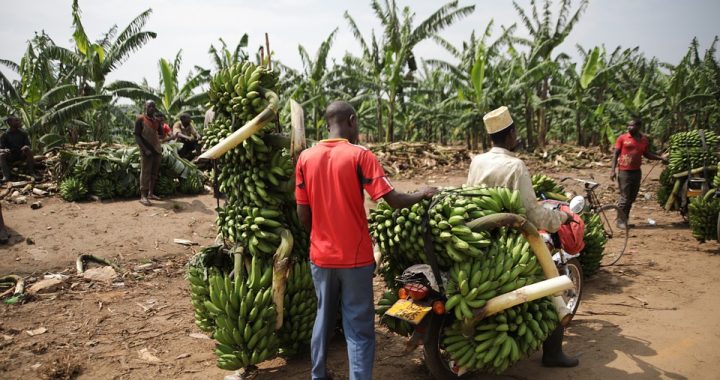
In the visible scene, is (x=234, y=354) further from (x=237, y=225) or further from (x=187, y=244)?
(x=187, y=244)

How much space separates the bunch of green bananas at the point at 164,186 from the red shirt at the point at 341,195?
29.3ft

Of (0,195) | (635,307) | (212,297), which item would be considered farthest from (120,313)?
(0,195)

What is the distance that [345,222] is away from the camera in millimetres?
3119

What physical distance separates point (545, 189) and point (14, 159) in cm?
1214

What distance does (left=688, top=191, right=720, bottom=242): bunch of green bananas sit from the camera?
23.5 feet

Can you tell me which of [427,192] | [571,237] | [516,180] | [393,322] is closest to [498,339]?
[393,322]

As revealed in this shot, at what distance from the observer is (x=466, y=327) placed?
3.30 m

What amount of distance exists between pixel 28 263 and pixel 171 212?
9.86 feet

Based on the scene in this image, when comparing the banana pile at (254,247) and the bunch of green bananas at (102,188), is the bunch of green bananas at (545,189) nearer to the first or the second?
the banana pile at (254,247)

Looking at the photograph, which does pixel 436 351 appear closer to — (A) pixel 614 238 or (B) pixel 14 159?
(A) pixel 614 238

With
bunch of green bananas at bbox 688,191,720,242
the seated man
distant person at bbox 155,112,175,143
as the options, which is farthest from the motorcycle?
the seated man

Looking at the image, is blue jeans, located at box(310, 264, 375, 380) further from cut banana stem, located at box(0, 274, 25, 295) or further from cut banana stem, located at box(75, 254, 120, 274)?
cut banana stem, located at box(75, 254, 120, 274)

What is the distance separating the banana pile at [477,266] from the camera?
3301mm

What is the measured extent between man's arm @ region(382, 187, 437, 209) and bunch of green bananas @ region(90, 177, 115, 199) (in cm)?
960
